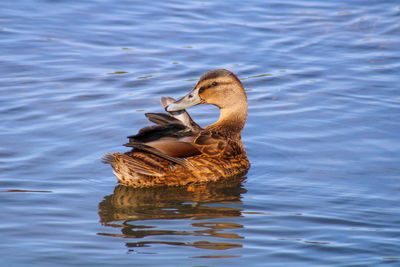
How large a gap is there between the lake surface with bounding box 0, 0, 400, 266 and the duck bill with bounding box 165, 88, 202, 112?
900 mm

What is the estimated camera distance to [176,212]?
6609 mm

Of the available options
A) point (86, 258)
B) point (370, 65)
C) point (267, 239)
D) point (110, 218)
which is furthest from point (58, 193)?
point (370, 65)

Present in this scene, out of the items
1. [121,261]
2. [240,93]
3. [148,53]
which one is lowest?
[121,261]

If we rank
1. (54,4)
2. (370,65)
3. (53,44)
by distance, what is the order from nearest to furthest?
(370,65) < (53,44) < (54,4)

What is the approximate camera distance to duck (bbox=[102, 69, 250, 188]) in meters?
7.09

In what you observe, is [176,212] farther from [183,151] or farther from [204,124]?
[204,124]

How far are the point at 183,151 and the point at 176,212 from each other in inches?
34.2

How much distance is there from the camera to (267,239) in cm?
598

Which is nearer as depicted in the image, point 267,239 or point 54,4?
point 267,239

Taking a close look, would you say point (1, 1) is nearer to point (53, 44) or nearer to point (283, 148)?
point (53, 44)

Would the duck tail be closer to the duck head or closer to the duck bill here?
the duck bill

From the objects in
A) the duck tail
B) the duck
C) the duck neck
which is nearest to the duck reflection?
the duck

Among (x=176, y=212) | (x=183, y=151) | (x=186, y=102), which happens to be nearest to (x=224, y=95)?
(x=186, y=102)

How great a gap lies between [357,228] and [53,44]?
729 cm
